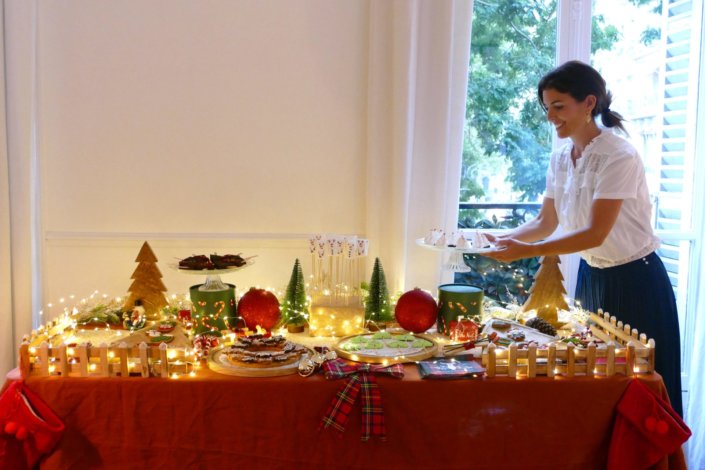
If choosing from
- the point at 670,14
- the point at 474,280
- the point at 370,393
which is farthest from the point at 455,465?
the point at 670,14

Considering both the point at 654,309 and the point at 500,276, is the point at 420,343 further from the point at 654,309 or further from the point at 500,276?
the point at 500,276

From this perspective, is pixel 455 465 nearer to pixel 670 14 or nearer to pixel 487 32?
pixel 487 32

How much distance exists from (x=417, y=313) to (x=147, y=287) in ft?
3.38

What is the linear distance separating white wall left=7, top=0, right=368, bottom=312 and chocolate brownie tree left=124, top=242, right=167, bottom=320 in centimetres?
60

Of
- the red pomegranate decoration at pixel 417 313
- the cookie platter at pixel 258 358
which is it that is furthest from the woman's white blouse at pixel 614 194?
the cookie platter at pixel 258 358

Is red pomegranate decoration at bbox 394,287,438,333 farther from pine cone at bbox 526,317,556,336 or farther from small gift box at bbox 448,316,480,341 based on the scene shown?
pine cone at bbox 526,317,556,336

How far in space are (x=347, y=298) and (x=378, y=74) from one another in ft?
3.63

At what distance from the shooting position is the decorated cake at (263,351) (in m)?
1.73

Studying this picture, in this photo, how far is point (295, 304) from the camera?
2199 millimetres

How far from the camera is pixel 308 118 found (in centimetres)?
282

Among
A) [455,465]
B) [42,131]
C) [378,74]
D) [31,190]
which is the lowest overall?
[455,465]

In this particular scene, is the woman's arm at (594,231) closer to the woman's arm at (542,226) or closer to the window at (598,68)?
the woman's arm at (542,226)

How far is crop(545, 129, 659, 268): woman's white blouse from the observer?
1976 millimetres

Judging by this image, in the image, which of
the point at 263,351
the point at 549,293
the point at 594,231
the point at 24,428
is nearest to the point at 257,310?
the point at 263,351
